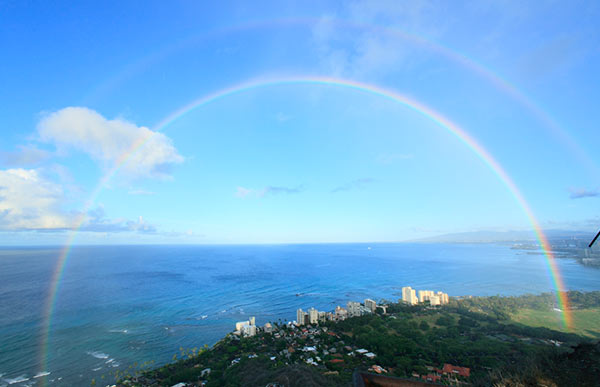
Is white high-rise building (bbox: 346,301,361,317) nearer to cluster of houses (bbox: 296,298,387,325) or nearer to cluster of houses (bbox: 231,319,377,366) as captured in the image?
cluster of houses (bbox: 296,298,387,325)

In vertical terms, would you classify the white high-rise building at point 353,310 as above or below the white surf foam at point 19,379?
above

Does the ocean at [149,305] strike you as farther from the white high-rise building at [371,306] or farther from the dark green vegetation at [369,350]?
the white high-rise building at [371,306]

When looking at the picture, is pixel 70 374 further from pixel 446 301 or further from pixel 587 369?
pixel 446 301

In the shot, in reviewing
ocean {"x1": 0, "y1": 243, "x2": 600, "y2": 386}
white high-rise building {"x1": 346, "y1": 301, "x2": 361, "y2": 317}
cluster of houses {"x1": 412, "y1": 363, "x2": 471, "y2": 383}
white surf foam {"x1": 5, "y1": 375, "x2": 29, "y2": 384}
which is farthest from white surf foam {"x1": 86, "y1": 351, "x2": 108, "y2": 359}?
cluster of houses {"x1": 412, "y1": 363, "x2": 471, "y2": 383}

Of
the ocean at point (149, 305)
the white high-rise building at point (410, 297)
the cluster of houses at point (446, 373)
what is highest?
the cluster of houses at point (446, 373)

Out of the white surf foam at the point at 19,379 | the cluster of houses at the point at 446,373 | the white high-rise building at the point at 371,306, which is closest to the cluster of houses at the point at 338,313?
the white high-rise building at the point at 371,306

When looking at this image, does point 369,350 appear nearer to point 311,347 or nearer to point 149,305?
point 311,347

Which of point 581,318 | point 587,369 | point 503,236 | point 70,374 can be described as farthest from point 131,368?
point 503,236

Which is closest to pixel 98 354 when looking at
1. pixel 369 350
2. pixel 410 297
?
pixel 369 350
